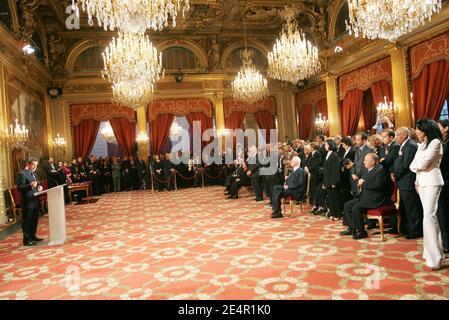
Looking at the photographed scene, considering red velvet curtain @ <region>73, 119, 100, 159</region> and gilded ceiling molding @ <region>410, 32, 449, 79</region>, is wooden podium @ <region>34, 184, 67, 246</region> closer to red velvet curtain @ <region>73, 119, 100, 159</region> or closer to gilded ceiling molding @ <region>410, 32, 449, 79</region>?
gilded ceiling molding @ <region>410, 32, 449, 79</region>

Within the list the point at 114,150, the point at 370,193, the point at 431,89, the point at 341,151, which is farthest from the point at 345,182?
the point at 114,150

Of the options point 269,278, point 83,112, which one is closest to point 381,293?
point 269,278

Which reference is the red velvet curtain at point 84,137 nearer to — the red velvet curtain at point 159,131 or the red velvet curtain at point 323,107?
the red velvet curtain at point 159,131

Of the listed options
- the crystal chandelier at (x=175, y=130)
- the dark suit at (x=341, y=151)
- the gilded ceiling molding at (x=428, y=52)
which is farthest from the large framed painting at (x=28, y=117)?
the gilded ceiling molding at (x=428, y=52)

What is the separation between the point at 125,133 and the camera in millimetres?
14383

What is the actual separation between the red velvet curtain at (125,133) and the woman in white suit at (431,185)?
39.8 feet

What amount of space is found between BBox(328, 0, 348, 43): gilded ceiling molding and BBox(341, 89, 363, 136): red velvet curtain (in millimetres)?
2023

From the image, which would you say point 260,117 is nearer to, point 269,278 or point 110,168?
point 110,168

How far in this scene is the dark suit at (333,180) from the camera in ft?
20.1

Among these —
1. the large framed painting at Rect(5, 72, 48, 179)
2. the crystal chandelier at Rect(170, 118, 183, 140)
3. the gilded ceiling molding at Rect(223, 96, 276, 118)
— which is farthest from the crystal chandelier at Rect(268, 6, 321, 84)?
the crystal chandelier at Rect(170, 118, 183, 140)

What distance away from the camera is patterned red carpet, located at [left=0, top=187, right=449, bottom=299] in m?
3.36

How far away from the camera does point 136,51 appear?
8.15 m

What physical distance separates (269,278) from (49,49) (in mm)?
12983

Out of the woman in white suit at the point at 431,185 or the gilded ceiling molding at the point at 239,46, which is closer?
the woman in white suit at the point at 431,185
